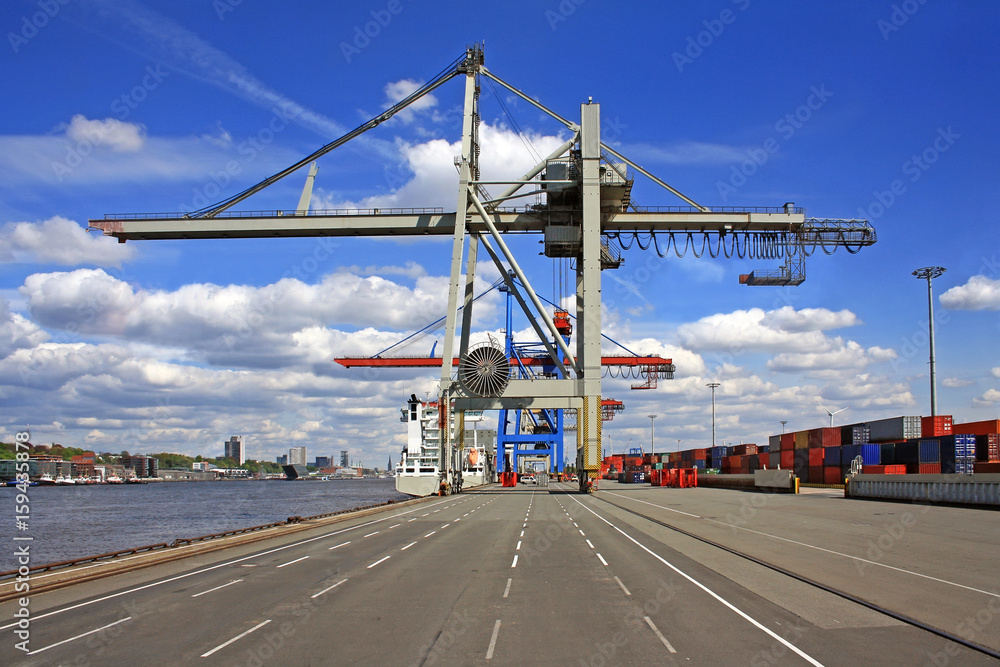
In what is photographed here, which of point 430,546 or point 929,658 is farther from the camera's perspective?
point 430,546

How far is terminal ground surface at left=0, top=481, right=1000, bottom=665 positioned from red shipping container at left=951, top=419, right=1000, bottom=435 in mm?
20215

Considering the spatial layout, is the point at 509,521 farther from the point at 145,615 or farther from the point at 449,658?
the point at 449,658

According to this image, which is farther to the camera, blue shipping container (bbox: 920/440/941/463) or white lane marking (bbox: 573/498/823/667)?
blue shipping container (bbox: 920/440/941/463)

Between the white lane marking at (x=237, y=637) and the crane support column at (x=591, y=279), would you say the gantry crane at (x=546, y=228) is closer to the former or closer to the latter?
the crane support column at (x=591, y=279)

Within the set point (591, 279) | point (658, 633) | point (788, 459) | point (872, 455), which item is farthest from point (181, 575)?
point (788, 459)

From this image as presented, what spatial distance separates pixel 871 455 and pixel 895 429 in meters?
2.60

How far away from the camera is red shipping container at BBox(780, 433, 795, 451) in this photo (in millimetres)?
66312

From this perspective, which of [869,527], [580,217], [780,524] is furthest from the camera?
[580,217]

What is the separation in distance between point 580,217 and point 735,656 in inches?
1688

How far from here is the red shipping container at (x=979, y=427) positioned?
40.7 metres

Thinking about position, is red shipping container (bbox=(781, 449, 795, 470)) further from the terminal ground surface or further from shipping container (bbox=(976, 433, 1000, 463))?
the terminal ground surface

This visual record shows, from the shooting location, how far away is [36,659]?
376 inches

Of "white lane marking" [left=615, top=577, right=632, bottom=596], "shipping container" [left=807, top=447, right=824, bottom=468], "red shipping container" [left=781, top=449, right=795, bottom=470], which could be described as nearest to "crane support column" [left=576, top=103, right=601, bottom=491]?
"shipping container" [left=807, top=447, right=824, bottom=468]

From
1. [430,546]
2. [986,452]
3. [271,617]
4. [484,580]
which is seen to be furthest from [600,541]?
[986,452]
